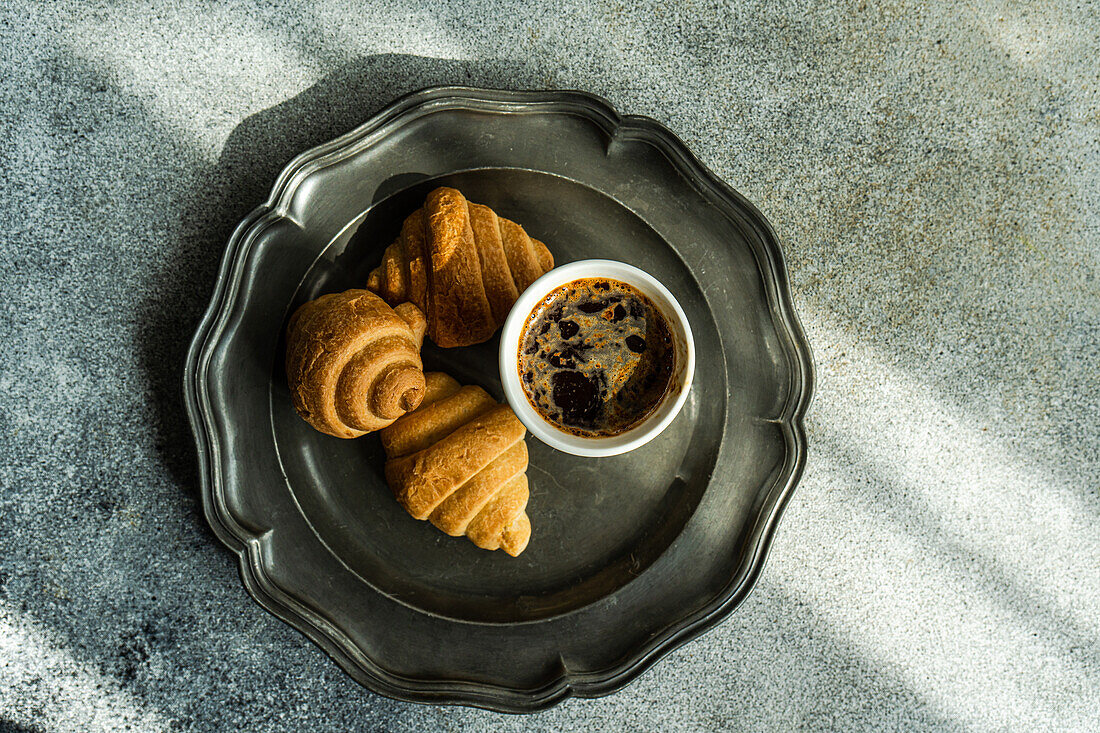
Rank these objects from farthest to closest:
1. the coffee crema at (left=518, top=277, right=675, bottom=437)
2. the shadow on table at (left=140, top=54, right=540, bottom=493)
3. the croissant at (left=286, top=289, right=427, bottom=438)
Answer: the shadow on table at (left=140, top=54, right=540, bottom=493)
the coffee crema at (left=518, top=277, right=675, bottom=437)
the croissant at (left=286, top=289, right=427, bottom=438)

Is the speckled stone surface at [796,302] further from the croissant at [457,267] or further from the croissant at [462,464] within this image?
the croissant at [462,464]

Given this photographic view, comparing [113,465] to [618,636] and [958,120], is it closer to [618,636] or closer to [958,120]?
[618,636]

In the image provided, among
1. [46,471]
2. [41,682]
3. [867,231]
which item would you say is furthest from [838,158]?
[41,682]

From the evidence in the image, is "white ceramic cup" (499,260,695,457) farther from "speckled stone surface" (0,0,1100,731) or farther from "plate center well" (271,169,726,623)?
"speckled stone surface" (0,0,1100,731)

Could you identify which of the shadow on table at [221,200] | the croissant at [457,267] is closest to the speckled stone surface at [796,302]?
the shadow on table at [221,200]

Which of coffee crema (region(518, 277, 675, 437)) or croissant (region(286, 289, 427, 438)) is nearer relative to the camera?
croissant (region(286, 289, 427, 438))

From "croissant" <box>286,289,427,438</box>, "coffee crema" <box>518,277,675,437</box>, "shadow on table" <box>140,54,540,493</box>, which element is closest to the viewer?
"croissant" <box>286,289,427,438</box>

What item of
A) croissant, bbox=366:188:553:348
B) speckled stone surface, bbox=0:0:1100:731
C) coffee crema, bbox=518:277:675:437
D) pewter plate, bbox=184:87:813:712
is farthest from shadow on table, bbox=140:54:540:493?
coffee crema, bbox=518:277:675:437

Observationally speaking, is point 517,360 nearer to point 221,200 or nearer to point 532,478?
point 532,478
